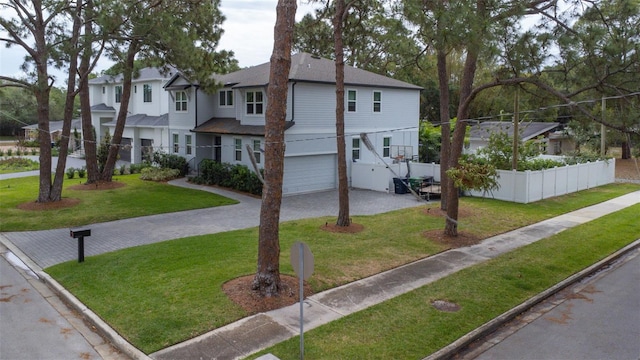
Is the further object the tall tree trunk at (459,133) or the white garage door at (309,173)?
the white garage door at (309,173)

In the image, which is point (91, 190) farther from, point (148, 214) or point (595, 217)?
point (595, 217)

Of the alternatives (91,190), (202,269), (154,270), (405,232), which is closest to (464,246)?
(405,232)

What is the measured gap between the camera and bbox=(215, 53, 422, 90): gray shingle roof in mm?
23047

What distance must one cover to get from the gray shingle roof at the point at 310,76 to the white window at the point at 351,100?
0.54 meters

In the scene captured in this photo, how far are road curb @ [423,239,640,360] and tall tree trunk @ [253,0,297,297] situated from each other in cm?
341

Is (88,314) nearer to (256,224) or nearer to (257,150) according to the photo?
(256,224)

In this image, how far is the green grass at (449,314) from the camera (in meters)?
7.02

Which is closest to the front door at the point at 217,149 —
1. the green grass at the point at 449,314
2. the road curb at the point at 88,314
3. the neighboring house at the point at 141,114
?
the neighboring house at the point at 141,114

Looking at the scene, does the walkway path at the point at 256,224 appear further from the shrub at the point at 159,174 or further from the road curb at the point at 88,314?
the shrub at the point at 159,174

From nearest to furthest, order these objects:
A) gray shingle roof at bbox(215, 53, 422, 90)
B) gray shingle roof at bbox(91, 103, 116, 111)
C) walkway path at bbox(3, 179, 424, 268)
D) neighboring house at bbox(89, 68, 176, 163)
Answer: walkway path at bbox(3, 179, 424, 268) < gray shingle roof at bbox(215, 53, 422, 90) < neighboring house at bbox(89, 68, 176, 163) < gray shingle roof at bbox(91, 103, 116, 111)

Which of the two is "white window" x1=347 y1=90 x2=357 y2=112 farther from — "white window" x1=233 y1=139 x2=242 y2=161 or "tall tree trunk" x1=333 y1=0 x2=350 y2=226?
"tall tree trunk" x1=333 y1=0 x2=350 y2=226

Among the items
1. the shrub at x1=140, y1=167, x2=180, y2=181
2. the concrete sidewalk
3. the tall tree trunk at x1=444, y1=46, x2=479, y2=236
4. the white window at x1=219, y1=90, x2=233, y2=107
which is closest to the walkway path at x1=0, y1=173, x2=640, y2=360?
the concrete sidewalk

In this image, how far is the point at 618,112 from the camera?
10.1 m

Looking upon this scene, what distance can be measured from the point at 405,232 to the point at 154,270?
305 inches
